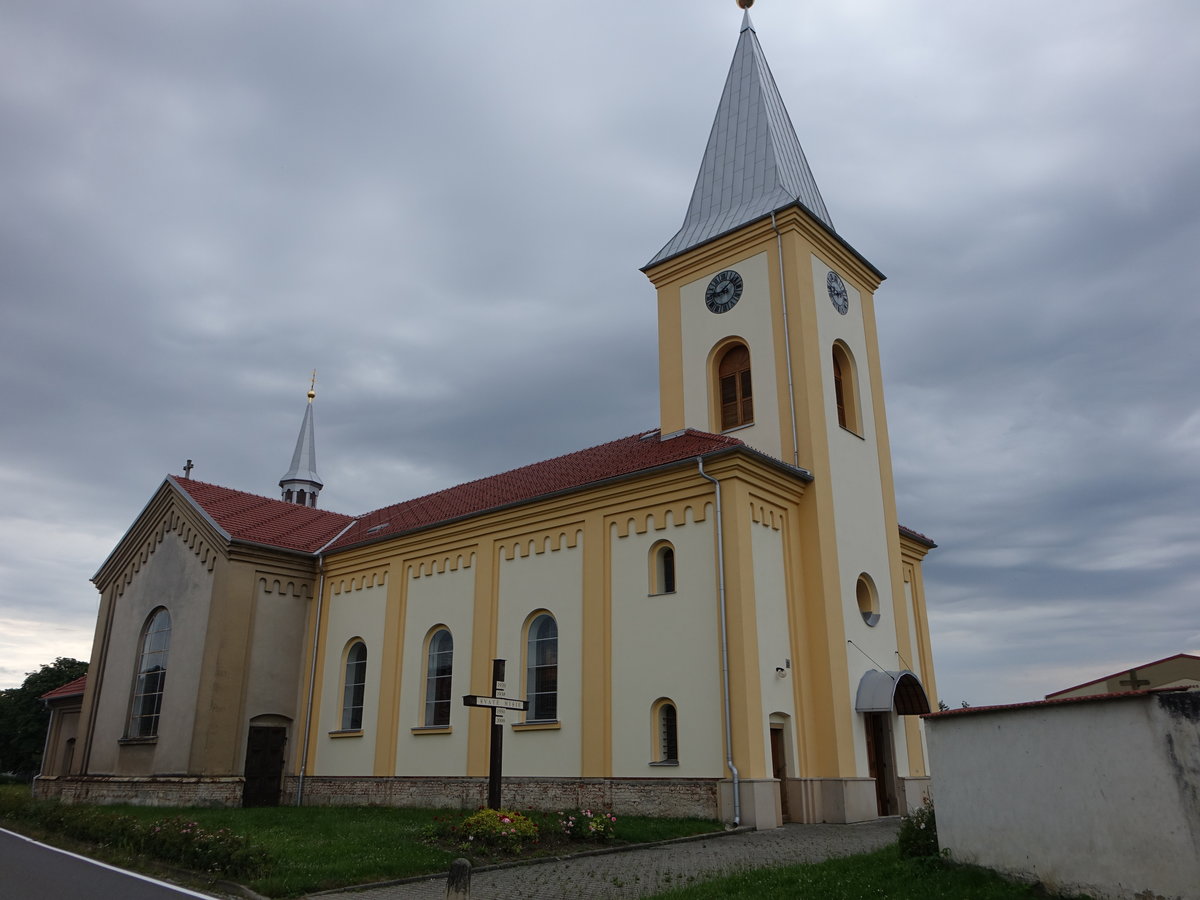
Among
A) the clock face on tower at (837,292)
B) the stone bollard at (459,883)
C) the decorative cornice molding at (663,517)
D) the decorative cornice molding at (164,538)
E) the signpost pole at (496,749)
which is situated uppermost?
the clock face on tower at (837,292)

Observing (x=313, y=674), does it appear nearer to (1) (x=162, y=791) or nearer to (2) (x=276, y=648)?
(2) (x=276, y=648)

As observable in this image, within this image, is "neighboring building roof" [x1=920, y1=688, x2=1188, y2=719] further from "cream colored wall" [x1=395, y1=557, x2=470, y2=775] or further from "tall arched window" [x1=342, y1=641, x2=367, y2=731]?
"tall arched window" [x1=342, y1=641, x2=367, y2=731]

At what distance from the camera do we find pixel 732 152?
26469mm

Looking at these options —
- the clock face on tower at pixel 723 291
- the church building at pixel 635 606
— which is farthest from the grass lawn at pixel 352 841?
the clock face on tower at pixel 723 291

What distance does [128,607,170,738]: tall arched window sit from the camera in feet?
87.2

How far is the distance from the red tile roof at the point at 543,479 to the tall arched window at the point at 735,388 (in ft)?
3.17

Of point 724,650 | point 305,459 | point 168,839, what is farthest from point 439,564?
point 305,459

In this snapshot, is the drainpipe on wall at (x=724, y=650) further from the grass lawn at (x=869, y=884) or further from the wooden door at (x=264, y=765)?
the wooden door at (x=264, y=765)

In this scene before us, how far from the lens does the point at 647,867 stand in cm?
1190

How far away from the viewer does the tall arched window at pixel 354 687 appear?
85.7ft

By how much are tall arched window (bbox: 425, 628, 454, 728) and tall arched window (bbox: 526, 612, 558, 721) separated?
118 inches

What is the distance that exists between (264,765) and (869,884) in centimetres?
2163

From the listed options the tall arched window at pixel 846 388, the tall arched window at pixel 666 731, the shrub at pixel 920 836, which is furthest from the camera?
the tall arched window at pixel 846 388

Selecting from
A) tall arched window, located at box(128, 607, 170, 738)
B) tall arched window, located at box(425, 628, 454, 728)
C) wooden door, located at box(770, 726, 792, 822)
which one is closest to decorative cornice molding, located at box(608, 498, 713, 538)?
wooden door, located at box(770, 726, 792, 822)
